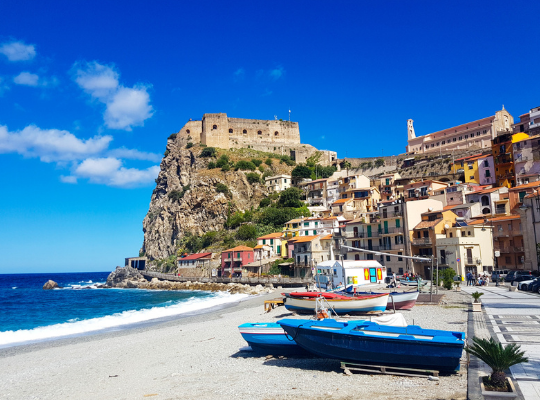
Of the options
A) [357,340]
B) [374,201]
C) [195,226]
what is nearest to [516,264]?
[374,201]

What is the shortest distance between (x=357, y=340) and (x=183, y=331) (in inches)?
572

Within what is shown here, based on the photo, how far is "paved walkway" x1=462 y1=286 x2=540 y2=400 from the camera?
7.97 meters

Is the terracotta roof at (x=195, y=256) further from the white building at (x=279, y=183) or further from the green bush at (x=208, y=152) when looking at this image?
the green bush at (x=208, y=152)

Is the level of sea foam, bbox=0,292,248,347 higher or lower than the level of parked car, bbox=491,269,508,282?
lower

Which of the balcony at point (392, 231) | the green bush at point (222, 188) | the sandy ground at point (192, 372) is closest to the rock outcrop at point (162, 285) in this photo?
the balcony at point (392, 231)

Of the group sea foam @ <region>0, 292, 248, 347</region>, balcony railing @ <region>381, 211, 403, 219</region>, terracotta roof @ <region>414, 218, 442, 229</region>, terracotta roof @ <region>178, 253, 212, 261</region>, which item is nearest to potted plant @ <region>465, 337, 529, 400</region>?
sea foam @ <region>0, 292, 248, 347</region>

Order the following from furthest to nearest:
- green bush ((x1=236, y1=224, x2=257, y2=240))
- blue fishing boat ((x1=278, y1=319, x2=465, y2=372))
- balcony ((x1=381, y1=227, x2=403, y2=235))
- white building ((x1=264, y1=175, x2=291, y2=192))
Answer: white building ((x1=264, y1=175, x2=291, y2=192)) < green bush ((x1=236, y1=224, x2=257, y2=240)) < balcony ((x1=381, y1=227, x2=403, y2=235)) < blue fishing boat ((x1=278, y1=319, x2=465, y2=372))

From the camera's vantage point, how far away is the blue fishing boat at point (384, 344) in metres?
9.49

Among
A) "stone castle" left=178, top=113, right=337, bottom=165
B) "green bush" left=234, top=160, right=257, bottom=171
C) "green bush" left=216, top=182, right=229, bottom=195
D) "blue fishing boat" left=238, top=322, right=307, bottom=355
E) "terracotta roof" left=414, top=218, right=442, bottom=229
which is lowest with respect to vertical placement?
"blue fishing boat" left=238, top=322, right=307, bottom=355

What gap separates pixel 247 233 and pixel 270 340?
187 ft

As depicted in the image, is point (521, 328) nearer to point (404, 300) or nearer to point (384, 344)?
point (384, 344)

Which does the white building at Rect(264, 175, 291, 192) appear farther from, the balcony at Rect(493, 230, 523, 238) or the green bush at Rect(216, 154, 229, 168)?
the balcony at Rect(493, 230, 523, 238)

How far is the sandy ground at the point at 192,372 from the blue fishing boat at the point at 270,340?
302 mm

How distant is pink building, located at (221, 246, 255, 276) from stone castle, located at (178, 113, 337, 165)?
39391 mm
